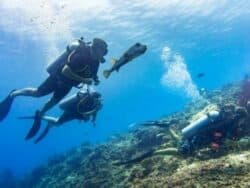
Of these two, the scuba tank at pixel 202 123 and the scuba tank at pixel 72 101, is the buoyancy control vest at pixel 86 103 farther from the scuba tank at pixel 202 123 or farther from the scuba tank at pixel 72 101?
the scuba tank at pixel 202 123

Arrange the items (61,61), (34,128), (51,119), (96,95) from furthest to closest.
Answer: (51,119)
(34,128)
(96,95)
(61,61)

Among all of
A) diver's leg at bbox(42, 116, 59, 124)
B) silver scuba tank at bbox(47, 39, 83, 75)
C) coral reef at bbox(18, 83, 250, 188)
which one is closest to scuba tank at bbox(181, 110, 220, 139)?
coral reef at bbox(18, 83, 250, 188)

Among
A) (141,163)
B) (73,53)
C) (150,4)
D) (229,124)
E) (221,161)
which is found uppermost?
(150,4)

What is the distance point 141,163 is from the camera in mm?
9711

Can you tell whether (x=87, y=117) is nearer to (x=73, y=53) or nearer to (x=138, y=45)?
(x=73, y=53)

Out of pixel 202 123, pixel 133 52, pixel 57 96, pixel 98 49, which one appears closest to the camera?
pixel 133 52

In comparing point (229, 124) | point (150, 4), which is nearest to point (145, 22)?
point (150, 4)

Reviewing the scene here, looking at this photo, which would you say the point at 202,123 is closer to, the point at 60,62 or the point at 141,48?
the point at 141,48

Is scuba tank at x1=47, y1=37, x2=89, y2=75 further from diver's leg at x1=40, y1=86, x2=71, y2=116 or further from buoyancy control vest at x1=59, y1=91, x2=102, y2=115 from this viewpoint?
buoyancy control vest at x1=59, y1=91, x2=102, y2=115

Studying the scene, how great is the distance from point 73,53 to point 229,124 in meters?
4.67

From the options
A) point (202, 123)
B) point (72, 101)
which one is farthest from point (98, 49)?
point (202, 123)

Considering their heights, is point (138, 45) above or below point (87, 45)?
below

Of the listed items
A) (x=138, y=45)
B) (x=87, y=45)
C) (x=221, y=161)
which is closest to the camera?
(x=138, y=45)

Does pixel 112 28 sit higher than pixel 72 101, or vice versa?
pixel 112 28
